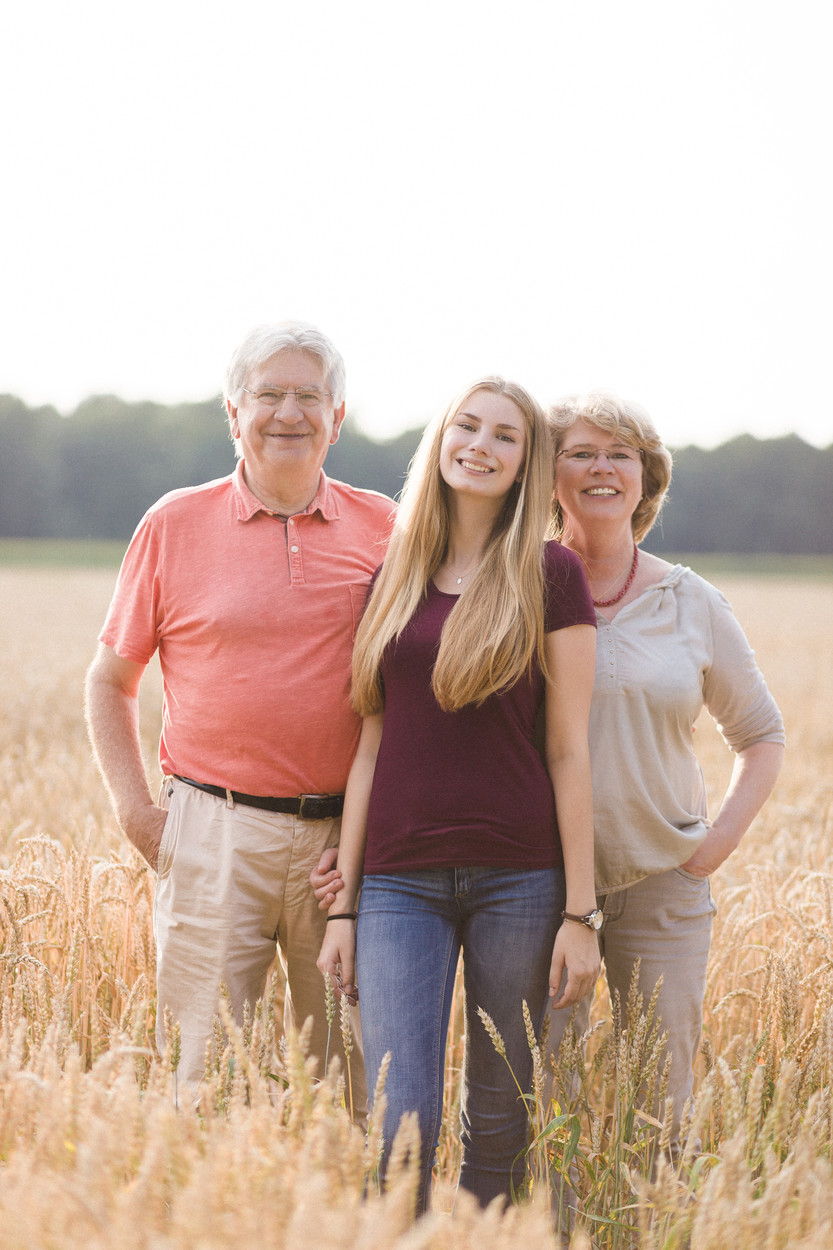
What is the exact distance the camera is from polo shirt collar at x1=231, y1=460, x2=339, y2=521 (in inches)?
130

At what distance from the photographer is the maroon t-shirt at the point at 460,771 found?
2.80 meters

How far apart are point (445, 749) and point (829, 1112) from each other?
1.28 metres

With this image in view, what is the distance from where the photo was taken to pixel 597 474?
323 centimetres

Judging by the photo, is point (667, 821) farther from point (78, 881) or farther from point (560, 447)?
point (78, 881)

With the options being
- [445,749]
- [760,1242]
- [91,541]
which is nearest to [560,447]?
[445,749]

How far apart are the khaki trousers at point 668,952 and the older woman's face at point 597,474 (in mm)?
1137

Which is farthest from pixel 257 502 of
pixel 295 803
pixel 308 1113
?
pixel 308 1113

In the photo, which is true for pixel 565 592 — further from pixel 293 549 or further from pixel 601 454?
pixel 293 549

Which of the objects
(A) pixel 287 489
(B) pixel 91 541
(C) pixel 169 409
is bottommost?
(B) pixel 91 541

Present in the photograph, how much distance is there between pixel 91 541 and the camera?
62.7 meters

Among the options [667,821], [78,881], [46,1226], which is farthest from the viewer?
[78,881]

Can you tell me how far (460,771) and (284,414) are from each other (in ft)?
4.03

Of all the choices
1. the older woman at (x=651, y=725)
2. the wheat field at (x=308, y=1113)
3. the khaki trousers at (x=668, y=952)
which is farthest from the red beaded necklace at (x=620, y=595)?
the wheat field at (x=308, y=1113)

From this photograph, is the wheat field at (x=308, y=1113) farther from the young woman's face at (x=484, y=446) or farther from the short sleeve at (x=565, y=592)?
the young woman's face at (x=484, y=446)
